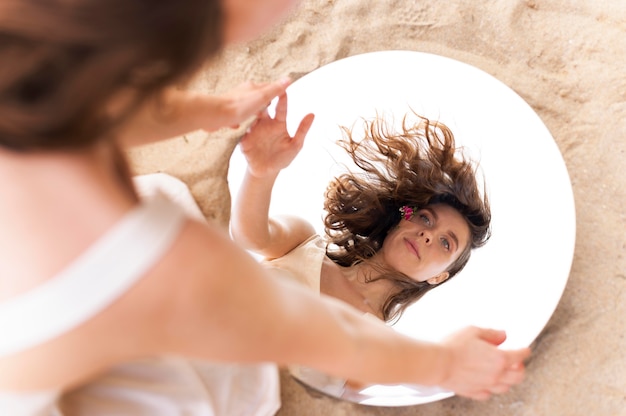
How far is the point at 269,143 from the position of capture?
91 cm

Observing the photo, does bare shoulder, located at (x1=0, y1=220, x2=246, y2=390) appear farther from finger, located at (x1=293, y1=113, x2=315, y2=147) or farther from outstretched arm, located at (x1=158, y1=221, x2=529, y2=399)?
finger, located at (x1=293, y1=113, x2=315, y2=147)

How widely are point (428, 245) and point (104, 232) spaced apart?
0.77 meters

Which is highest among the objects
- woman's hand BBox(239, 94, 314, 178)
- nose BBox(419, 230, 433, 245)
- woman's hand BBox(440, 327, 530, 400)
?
woman's hand BBox(239, 94, 314, 178)

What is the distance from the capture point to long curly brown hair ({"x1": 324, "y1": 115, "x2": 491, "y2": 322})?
1126 mm

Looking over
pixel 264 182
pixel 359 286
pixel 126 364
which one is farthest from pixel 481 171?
pixel 126 364

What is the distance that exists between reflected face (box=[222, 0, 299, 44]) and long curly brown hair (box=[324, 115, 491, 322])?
73cm

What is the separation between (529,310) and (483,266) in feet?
0.42

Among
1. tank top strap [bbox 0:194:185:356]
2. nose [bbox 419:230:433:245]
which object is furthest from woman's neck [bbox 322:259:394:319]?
tank top strap [bbox 0:194:185:356]

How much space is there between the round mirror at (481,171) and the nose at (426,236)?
0.28 feet

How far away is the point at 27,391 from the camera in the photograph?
475 millimetres

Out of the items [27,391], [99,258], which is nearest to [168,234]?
[99,258]

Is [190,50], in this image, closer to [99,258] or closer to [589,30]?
[99,258]

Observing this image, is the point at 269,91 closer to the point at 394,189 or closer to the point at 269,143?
the point at 269,143

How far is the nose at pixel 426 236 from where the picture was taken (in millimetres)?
1097
